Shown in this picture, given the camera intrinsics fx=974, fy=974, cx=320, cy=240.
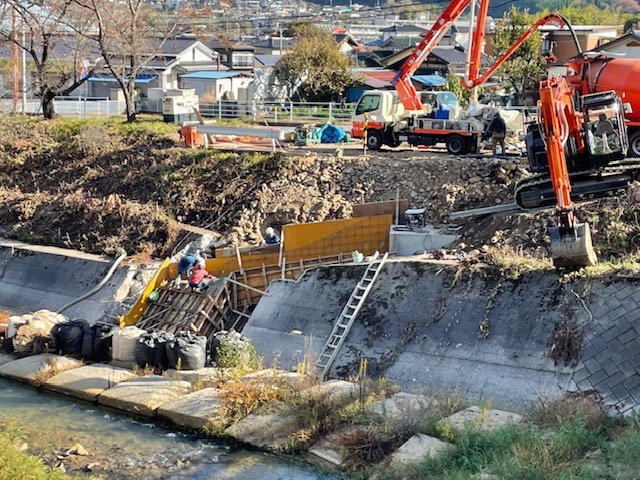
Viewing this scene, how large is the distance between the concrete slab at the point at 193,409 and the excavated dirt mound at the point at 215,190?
23.1 feet

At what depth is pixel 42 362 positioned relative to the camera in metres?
19.0

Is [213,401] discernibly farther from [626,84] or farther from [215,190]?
[626,84]

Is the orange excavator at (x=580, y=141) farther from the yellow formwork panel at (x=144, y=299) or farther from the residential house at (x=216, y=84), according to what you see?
the residential house at (x=216, y=84)

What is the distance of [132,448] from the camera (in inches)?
607

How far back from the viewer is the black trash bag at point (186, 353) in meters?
18.2

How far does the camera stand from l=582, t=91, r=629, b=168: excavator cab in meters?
19.9

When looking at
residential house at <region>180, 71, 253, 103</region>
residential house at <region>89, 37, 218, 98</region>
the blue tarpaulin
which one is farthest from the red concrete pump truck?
residential house at <region>89, 37, 218, 98</region>

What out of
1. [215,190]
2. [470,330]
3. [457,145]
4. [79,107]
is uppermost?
[79,107]

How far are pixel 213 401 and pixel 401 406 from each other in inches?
132

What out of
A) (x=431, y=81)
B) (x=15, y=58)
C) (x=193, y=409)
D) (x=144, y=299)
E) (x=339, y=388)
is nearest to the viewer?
(x=339, y=388)

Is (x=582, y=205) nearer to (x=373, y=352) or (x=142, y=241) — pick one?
(x=373, y=352)

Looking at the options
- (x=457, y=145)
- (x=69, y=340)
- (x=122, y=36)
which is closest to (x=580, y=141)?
(x=457, y=145)

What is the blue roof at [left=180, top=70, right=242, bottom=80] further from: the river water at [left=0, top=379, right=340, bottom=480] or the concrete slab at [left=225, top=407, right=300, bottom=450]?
the concrete slab at [left=225, top=407, right=300, bottom=450]

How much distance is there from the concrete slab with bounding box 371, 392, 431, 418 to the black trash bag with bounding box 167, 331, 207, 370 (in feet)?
14.1
